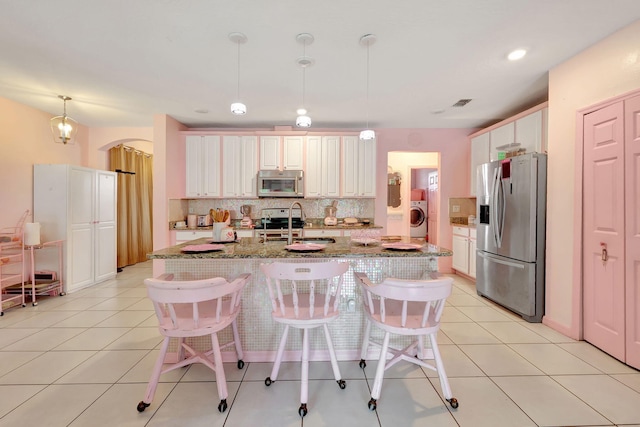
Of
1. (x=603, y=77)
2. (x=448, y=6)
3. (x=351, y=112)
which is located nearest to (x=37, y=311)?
(x=351, y=112)

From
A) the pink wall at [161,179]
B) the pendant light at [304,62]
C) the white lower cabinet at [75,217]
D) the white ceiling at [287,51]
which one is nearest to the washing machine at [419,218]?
the white ceiling at [287,51]

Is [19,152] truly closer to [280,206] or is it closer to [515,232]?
[280,206]

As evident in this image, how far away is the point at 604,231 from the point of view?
2.32 meters

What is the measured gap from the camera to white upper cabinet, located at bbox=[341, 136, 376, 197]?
183 inches

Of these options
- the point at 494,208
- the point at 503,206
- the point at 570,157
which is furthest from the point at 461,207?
the point at 570,157

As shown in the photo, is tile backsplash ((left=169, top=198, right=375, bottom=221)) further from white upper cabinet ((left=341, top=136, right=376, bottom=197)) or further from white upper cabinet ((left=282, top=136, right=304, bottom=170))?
white upper cabinet ((left=282, top=136, right=304, bottom=170))

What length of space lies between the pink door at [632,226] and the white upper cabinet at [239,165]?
4.17 m

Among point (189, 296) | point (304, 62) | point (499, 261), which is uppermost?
point (304, 62)

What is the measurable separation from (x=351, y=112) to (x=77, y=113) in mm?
3971

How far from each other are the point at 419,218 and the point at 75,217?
693 cm

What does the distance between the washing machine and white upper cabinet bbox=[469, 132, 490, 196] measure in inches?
103

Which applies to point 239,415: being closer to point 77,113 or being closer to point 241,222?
point 241,222

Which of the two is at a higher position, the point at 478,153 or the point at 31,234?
the point at 478,153

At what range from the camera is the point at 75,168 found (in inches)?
156
